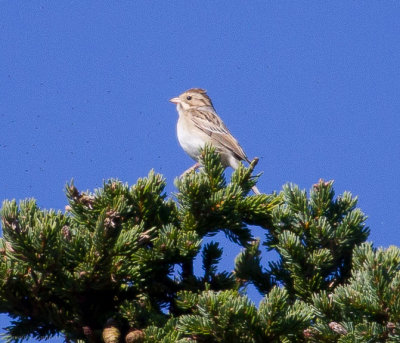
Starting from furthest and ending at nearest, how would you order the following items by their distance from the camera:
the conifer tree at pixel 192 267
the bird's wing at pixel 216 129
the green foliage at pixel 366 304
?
1. the bird's wing at pixel 216 129
2. the conifer tree at pixel 192 267
3. the green foliage at pixel 366 304

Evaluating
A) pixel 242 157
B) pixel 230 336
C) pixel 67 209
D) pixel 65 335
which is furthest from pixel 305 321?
pixel 242 157

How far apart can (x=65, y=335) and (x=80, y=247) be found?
475 millimetres

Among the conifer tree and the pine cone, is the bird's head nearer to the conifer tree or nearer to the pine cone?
the conifer tree

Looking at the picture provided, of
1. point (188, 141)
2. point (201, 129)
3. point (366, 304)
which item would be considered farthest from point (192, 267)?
point (201, 129)

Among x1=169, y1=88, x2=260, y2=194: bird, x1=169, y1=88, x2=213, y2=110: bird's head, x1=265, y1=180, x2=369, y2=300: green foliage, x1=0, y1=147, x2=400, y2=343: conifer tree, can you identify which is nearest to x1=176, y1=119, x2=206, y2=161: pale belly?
x1=169, y1=88, x2=260, y2=194: bird

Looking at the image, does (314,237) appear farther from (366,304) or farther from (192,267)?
(366,304)

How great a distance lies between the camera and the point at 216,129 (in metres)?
9.50

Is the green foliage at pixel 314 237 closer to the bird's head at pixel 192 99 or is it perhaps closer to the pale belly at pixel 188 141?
the pale belly at pixel 188 141

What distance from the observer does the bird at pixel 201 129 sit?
873 centimetres

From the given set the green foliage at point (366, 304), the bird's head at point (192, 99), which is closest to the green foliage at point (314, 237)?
the green foliage at point (366, 304)

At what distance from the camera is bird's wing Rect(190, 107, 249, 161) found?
8.89m

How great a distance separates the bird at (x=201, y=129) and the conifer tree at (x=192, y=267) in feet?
14.6

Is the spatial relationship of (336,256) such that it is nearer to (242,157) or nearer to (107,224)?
(107,224)

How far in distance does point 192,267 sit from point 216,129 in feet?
19.9
